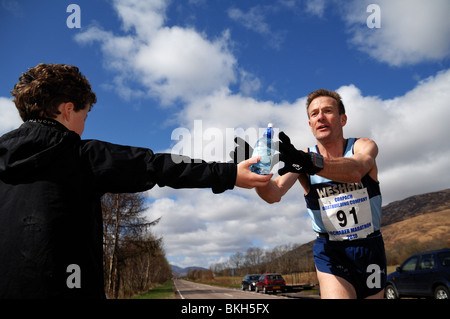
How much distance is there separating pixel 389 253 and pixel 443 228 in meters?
86.8

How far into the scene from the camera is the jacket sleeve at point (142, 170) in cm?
208

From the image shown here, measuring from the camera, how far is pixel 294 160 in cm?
298

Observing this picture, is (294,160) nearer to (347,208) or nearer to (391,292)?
(347,208)

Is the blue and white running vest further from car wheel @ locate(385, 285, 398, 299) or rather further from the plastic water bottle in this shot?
car wheel @ locate(385, 285, 398, 299)

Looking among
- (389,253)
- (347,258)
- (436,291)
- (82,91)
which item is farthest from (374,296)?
(389,253)

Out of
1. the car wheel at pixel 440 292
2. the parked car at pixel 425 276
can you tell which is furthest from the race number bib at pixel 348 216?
the car wheel at pixel 440 292

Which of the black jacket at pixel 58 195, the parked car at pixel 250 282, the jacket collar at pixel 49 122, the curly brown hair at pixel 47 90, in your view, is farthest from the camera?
the parked car at pixel 250 282

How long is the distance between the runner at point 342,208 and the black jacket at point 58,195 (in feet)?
5.50

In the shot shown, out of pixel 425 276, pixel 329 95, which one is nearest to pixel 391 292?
pixel 425 276

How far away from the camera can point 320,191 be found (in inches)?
154

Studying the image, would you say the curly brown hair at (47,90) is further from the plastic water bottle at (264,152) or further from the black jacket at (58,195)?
the plastic water bottle at (264,152)

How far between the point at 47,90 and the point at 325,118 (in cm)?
292
